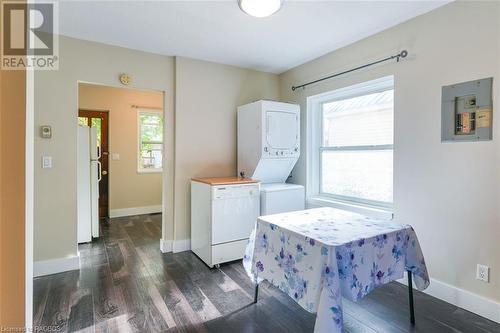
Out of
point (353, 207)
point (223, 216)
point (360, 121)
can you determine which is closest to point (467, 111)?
point (360, 121)

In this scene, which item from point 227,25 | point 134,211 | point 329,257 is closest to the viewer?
point 329,257

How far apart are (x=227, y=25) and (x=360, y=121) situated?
5.92 ft

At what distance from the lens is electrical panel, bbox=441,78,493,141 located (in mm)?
1957

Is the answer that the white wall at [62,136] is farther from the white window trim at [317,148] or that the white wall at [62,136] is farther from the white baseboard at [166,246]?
the white window trim at [317,148]

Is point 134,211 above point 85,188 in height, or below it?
below

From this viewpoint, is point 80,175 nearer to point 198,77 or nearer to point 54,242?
point 54,242

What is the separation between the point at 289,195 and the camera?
3.29 m

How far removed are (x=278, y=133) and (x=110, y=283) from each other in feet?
7.97

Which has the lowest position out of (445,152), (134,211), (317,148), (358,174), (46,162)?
(134,211)

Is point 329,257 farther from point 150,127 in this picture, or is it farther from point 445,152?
point 150,127

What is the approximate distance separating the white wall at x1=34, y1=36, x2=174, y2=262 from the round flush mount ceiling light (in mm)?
1720

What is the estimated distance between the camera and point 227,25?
2.52 m

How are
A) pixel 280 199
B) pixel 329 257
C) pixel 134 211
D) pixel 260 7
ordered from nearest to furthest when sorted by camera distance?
1. pixel 329 257
2. pixel 260 7
3. pixel 280 199
4. pixel 134 211

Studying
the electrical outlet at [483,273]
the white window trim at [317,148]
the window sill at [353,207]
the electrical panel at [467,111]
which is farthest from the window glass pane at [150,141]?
the electrical outlet at [483,273]
